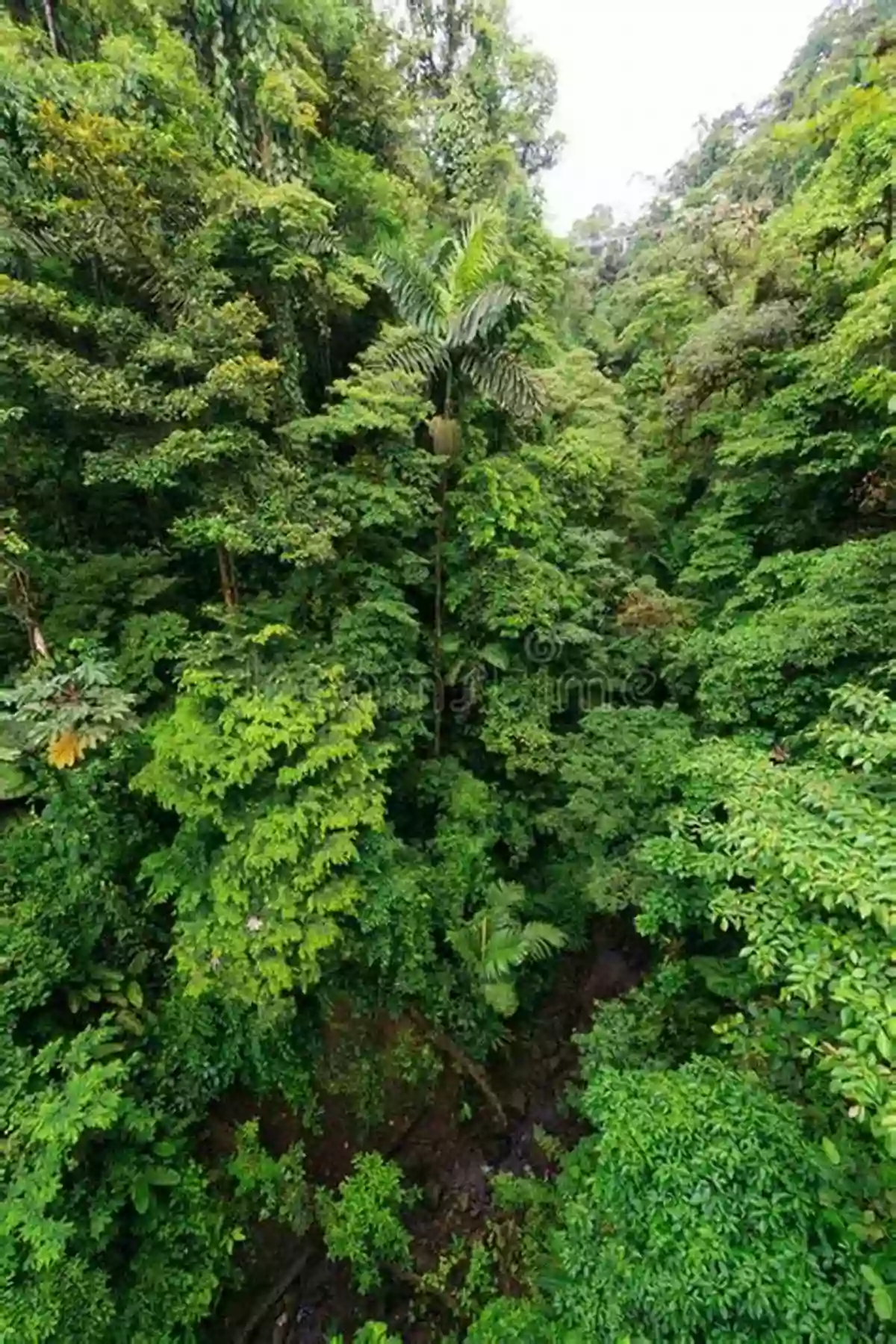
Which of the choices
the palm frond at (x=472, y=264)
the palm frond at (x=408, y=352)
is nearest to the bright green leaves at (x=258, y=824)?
the palm frond at (x=408, y=352)

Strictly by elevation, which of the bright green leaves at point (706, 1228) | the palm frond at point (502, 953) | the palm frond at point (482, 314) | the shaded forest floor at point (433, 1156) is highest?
the palm frond at point (482, 314)

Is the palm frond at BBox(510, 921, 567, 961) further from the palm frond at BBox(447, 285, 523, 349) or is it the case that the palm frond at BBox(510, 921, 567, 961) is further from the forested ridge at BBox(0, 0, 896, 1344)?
the palm frond at BBox(447, 285, 523, 349)

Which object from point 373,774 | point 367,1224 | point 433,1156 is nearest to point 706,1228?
point 373,774

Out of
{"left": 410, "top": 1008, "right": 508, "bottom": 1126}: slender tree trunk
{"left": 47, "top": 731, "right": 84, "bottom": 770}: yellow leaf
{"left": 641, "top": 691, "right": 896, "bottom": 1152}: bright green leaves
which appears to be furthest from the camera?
{"left": 410, "top": 1008, "right": 508, "bottom": 1126}: slender tree trunk

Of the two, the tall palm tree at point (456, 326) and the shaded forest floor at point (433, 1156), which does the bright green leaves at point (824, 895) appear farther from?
the tall palm tree at point (456, 326)

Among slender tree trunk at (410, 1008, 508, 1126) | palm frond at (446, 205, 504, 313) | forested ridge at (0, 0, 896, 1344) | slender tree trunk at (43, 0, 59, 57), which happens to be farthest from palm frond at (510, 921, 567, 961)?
slender tree trunk at (43, 0, 59, 57)

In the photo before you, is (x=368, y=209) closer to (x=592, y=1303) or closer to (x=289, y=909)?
(x=289, y=909)
